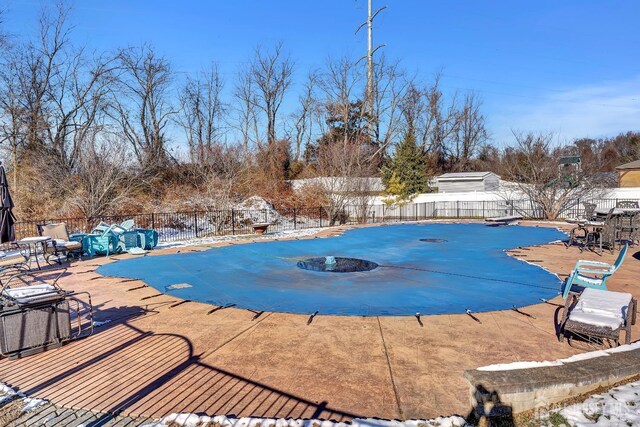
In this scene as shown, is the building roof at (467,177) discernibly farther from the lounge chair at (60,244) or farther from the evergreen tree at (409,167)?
the lounge chair at (60,244)

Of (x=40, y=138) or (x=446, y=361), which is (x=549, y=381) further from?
(x=40, y=138)

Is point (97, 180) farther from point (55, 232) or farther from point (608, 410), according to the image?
point (608, 410)

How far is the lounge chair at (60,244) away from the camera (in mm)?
A: 9859

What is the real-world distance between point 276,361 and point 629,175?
1398 inches

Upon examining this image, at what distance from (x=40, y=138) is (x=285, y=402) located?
2462cm

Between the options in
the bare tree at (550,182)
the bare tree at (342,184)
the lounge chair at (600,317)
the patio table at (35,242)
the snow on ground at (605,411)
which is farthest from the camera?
the bare tree at (342,184)

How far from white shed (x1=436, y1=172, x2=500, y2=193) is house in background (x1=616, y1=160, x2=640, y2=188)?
905cm

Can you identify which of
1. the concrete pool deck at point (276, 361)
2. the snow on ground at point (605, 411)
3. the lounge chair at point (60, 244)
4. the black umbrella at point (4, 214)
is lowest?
the concrete pool deck at point (276, 361)

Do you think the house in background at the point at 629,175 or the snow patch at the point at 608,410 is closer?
the snow patch at the point at 608,410

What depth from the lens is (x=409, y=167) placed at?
32.2 m

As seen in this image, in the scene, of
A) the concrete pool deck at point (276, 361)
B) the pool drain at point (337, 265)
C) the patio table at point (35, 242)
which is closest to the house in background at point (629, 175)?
the pool drain at point (337, 265)

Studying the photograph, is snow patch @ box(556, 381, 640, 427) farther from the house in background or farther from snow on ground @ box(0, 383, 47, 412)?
the house in background

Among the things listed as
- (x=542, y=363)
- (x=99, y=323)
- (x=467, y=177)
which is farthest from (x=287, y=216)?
(x=542, y=363)

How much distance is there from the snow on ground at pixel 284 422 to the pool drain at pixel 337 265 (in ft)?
20.4
